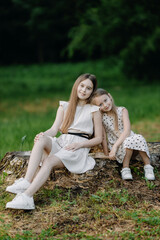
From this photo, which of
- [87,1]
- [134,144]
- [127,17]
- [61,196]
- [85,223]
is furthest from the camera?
[87,1]

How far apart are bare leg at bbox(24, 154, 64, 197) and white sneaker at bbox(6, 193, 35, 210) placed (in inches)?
2.3

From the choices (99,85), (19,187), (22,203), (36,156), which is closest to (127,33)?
(99,85)

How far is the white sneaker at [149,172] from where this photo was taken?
12.5ft

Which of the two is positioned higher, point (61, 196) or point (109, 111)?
point (109, 111)

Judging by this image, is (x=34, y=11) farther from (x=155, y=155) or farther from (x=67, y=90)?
(x=155, y=155)

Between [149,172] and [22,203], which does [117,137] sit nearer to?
[149,172]

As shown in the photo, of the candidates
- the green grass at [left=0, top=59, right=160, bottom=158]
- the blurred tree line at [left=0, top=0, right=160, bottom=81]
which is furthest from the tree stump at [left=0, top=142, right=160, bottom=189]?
the blurred tree line at [left=0, top=0, right=160, bottom=81]

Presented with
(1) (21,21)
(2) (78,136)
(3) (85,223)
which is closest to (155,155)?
(2) (78,136)

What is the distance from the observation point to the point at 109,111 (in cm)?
421

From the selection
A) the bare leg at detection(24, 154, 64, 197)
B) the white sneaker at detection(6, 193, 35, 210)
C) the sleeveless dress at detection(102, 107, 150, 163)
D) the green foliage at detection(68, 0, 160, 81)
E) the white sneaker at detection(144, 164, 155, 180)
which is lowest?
the white sneaker at detection(6, 193, 35, 210)

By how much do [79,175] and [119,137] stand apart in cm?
68

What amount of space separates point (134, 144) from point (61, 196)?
96cm

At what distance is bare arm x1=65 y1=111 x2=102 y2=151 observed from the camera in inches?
149

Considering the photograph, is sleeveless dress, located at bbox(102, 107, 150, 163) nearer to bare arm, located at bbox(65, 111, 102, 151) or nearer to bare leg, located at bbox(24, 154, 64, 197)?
bare arm, located at bbox(65, 111, 102, 151)
